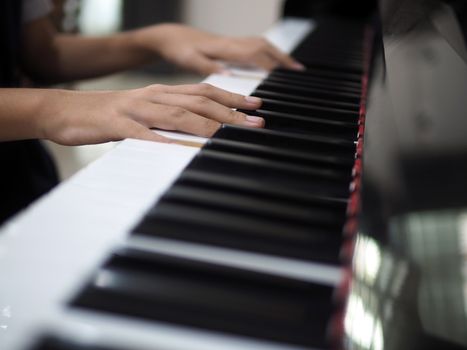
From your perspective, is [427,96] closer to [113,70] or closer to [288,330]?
[288,330]

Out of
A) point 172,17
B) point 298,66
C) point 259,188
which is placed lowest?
point 259,188

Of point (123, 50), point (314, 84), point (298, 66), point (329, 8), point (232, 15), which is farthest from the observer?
point (232, 15)

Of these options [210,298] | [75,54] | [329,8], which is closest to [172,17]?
[329,8]

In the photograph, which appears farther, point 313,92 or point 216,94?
point 313,92

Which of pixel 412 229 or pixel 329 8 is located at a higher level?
pixel 329 8

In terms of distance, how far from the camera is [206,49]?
3.67 feet

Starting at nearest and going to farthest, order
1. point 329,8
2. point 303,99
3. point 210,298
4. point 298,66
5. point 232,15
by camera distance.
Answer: point 210,298
point 303,99
point 298,66
point 329,8
point 232,15

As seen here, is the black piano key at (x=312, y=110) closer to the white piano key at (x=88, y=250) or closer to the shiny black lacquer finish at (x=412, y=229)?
the shiny black lacquer finish at (x=412, y=229)

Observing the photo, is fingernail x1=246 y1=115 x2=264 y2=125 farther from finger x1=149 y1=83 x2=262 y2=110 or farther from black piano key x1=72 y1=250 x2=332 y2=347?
black piano key x1=72 y1=250 x2=332 y2=347

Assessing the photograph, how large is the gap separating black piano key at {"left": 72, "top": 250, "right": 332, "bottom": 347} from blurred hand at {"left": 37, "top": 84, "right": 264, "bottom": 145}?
251mm

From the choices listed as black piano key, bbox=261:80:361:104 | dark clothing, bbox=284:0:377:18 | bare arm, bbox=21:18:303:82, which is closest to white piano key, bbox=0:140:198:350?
black piano key, bbox=261:80:361:104

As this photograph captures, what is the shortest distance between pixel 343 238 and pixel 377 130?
0.66 feet

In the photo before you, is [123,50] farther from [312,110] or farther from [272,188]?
[272,188]

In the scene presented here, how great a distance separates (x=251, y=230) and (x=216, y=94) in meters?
0.31
